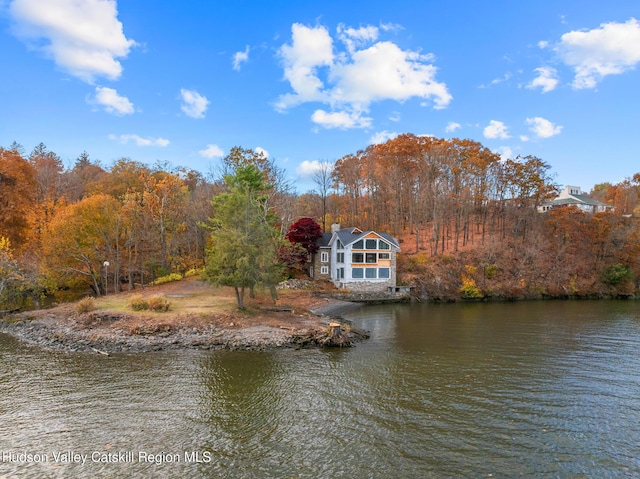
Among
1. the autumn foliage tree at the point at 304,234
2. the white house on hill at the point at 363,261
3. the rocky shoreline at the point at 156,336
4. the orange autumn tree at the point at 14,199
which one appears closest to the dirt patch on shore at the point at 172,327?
the rocky shoreline at the point at 156,336

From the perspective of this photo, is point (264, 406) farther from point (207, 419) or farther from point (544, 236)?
point (544, 236)

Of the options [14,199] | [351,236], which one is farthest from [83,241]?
[351,236]

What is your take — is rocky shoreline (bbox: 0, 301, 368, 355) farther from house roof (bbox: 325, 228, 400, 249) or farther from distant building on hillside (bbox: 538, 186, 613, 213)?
distant building on hillside (bbox: 538, 186, 613, 213)

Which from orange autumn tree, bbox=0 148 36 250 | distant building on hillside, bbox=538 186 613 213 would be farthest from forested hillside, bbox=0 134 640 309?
distant building on hillside, bbox=538 186 613 213

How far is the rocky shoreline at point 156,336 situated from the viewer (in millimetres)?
19234

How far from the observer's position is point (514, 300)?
41.1 metres

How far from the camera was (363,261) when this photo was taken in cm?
4041

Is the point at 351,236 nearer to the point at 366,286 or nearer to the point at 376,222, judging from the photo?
the point at 366,286

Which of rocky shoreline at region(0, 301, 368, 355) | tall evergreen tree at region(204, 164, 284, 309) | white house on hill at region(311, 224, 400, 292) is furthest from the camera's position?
white house on hill at region(311, 224, 400, 292)

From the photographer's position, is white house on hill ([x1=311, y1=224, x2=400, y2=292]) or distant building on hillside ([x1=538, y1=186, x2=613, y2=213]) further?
distant building on hillside ([x1=538, y1=186, x2=613, y2=213])

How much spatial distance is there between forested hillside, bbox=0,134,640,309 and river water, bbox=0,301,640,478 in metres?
12.8

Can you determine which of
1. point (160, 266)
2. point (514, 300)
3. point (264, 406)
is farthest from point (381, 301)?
point (264, 406)

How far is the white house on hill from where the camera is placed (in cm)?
4016

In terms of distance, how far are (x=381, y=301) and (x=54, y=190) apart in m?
40.3
